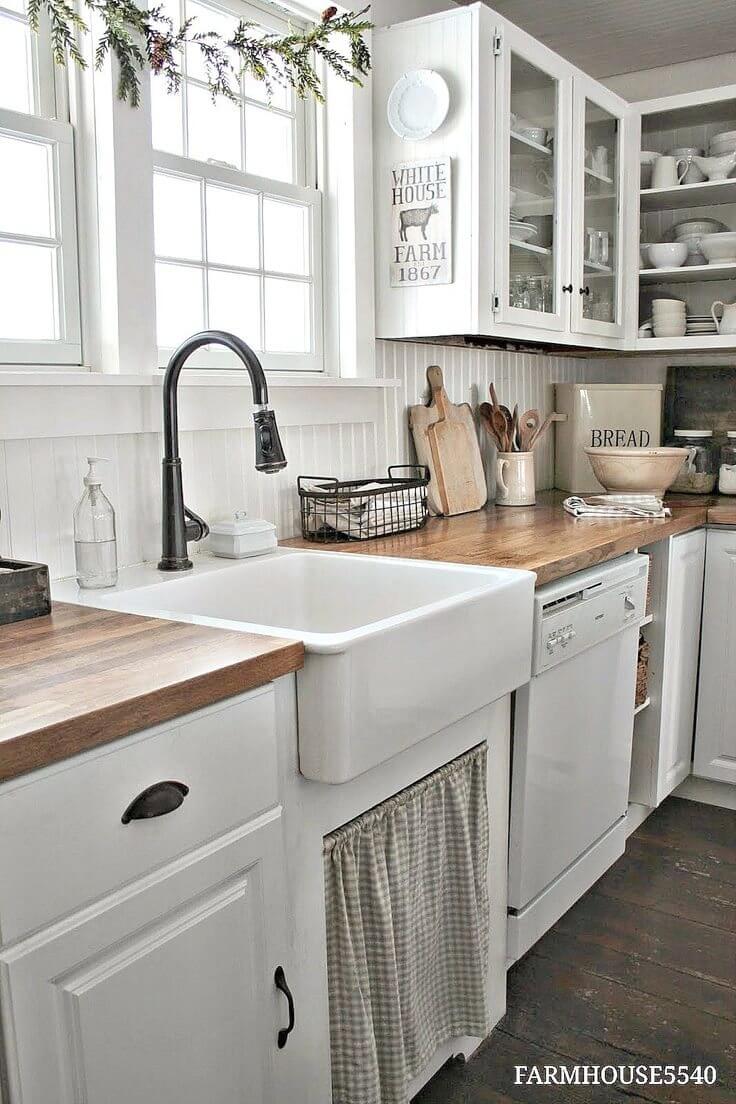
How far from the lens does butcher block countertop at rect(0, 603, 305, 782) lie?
1040mm

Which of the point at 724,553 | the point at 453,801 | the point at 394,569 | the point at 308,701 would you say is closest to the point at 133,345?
the point at 394,569

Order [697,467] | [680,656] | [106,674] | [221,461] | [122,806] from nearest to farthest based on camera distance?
[122,806] → [106,674] → [221,461] → [680,656] → [697,467]

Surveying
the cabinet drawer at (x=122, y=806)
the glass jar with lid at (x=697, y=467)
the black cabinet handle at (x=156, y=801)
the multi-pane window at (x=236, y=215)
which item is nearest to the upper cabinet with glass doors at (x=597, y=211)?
the glass jar with lid at (x=697, y=467)

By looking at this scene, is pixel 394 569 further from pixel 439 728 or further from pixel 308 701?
pixel 308 701

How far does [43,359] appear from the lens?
75.6 inches

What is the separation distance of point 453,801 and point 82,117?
1.48 metres

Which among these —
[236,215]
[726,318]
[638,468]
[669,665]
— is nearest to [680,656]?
[669,665]

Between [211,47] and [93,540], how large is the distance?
3.80 ft

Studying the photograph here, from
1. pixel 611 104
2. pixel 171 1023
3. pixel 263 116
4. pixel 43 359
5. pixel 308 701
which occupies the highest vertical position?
pixel 611 104

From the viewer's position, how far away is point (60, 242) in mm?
1930

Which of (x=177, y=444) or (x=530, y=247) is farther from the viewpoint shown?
(x=530, y=247)

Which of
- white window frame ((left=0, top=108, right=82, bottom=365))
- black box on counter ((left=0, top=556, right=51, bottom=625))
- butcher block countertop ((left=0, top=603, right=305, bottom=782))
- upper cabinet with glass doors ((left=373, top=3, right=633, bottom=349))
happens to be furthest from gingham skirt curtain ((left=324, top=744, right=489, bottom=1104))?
upper cabinet with glass doors ((left=373, top=3, right=633, bottom=349))

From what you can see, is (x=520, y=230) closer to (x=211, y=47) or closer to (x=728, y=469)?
(x=211, y=47)

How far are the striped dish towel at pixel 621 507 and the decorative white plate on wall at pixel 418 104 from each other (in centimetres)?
111
